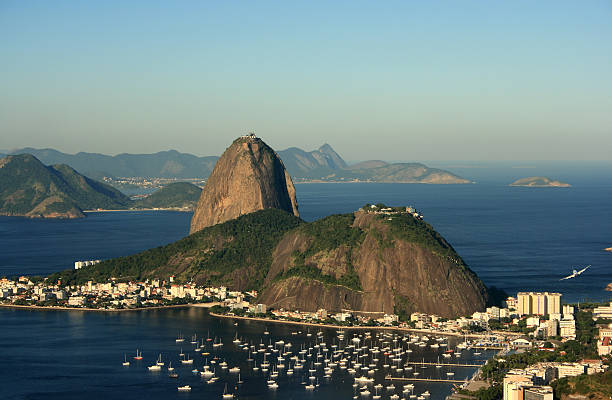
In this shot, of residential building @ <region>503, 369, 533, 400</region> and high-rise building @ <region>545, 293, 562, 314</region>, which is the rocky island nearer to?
high-rise building @ <region>545, 293, 562, 314</region>

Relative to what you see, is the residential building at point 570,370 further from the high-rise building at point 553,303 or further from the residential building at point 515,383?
the high-rise building at point 553,303

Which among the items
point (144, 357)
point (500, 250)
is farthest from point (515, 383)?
point (500, 250)

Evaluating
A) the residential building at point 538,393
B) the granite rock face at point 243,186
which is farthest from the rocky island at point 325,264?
the residential building at point 538,393

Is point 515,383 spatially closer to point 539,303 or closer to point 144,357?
point 539,303

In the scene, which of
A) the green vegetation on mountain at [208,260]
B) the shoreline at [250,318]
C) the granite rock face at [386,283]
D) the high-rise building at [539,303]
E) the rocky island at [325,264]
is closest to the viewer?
the shoreline at [250,318]

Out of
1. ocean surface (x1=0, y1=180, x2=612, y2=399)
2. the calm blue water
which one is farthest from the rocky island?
the calm blue water

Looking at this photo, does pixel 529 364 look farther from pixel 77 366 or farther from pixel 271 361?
pixel 77 366
